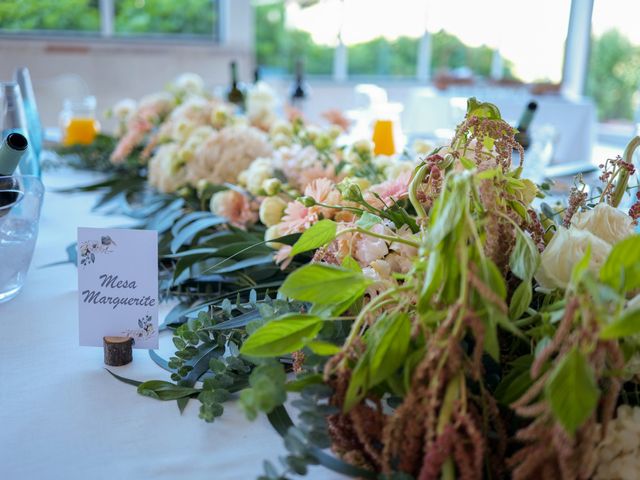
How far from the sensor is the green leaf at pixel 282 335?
486 mm

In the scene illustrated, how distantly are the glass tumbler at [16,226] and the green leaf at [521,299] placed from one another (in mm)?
627

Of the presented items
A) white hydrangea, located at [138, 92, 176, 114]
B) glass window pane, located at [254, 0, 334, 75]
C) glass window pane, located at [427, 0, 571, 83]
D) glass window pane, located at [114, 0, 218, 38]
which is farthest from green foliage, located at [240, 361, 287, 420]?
glass window pane, located at [427, 0, 571, 83]

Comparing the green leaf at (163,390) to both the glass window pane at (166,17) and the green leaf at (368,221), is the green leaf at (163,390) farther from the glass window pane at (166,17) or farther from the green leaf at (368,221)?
the glass window pane at (166,17)

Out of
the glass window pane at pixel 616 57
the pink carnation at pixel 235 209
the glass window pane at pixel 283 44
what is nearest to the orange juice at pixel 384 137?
the pink carnation at pixel 235 209

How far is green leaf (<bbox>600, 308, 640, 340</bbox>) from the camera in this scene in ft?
1.19

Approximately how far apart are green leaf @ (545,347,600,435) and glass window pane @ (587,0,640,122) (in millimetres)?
6335

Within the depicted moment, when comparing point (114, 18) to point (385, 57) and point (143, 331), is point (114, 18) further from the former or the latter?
point (143, 331)

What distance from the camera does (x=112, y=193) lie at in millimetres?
1546

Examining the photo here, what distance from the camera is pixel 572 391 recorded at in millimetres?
366

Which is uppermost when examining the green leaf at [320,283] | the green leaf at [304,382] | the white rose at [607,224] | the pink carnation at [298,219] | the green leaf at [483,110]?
the green leaf at [483,110]

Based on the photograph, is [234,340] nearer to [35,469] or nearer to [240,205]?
[35,469]

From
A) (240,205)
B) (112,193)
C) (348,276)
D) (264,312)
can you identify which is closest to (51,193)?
(112,193)

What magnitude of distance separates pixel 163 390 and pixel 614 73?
6.49 m

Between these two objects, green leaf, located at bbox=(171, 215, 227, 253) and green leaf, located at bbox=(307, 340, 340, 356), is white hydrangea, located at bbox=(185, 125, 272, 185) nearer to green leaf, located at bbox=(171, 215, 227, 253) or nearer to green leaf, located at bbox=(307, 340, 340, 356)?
green leaf, located at bbox=(171, 215, 227, 253)
